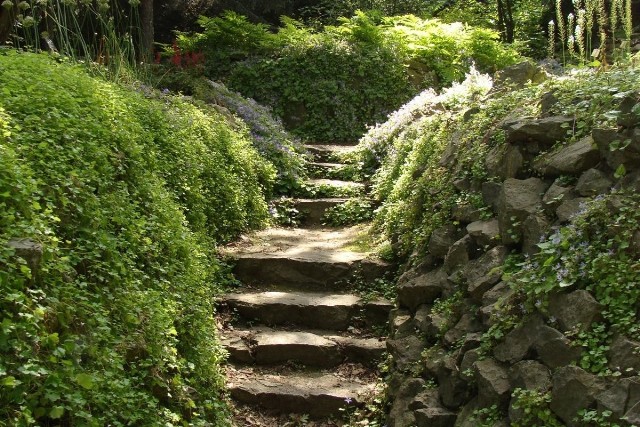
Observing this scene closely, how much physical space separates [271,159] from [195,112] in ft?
5.79

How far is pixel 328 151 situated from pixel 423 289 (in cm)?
590

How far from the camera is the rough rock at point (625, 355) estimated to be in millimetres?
3469

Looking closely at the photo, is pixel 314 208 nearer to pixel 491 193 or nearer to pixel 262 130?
pixel 262 130

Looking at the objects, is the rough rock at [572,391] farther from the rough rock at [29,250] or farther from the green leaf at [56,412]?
the rough rock at [29,250]

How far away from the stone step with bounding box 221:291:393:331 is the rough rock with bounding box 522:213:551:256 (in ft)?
7.55

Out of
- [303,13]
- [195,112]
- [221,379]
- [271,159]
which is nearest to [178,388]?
[221,379]

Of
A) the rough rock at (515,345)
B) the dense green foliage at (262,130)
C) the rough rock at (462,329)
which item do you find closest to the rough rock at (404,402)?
the rough rock at (462,329)

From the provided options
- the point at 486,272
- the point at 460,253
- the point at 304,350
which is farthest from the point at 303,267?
the point at 486,272

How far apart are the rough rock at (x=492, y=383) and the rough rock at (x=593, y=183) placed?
1155 mm

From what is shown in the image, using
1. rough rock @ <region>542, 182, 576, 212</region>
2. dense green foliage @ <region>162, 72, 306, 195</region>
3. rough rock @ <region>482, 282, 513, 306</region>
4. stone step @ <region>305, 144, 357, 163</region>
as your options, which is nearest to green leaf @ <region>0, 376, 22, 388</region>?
rough rock @ <region>482, 282, 513, 306</region>

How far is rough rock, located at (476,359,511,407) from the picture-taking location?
4172mm

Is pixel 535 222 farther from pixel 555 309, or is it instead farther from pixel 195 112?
pixel 195 112

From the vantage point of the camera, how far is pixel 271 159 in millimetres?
10102

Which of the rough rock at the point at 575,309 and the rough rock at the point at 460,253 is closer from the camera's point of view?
the rough rock at the point at 575,309
